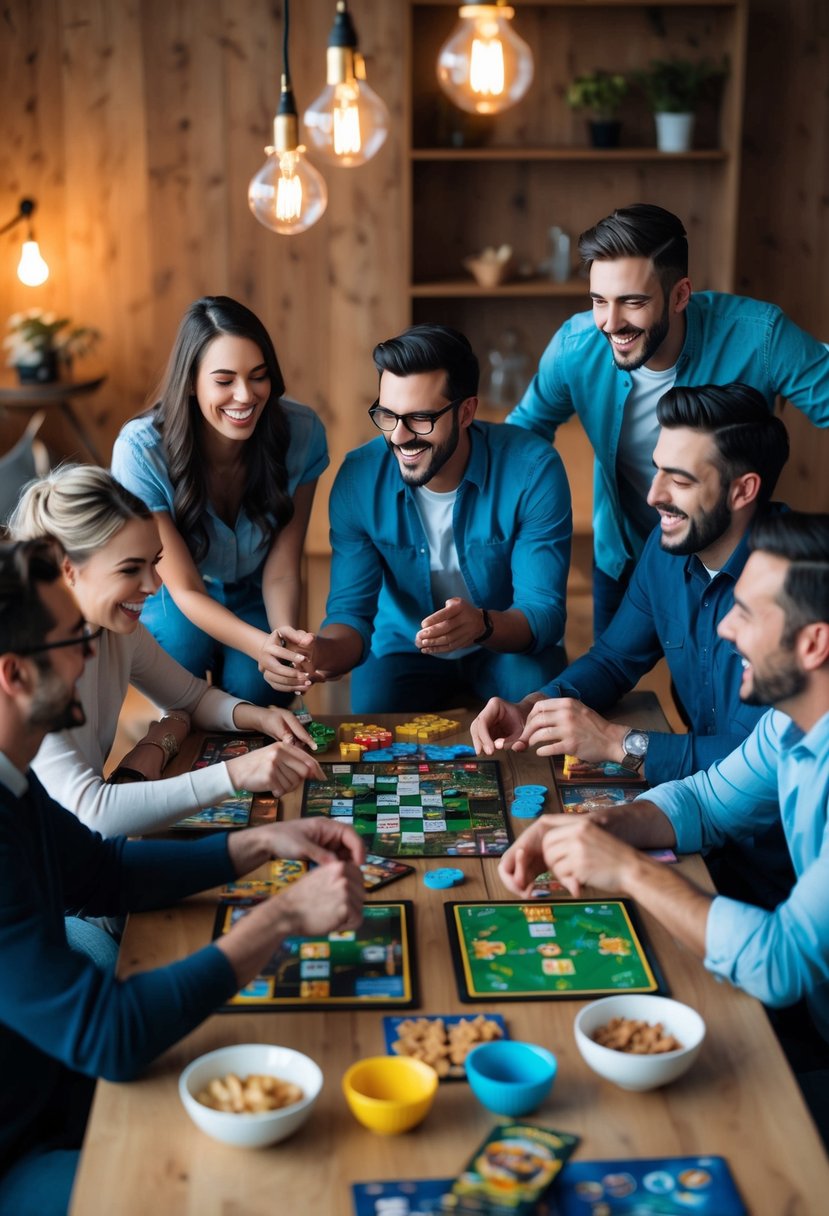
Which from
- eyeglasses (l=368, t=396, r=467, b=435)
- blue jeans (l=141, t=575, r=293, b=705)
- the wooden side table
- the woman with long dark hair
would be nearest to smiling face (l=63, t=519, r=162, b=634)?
the woman with long dark hair

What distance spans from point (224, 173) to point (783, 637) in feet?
12.5

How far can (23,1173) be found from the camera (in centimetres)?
152

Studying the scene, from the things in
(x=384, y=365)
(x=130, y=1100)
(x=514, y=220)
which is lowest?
(x=130, y=1100)

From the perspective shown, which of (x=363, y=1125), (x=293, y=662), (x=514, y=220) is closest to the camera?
(x=363, y=1125)

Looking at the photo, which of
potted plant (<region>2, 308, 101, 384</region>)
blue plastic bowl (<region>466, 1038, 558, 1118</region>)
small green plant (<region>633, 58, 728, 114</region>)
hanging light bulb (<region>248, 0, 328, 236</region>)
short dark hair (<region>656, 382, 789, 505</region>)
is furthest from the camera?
potted plant (<region>2, 308, 101, 384</region>)

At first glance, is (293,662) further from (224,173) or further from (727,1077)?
(224,173)

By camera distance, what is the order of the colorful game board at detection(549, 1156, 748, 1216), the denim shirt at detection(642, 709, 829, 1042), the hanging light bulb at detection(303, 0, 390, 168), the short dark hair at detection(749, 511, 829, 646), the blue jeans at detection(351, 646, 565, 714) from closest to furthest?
the colorful game board at detection(549, 1156, 748, 1216)
the denim shirt at detection(642, 709, 829, 1042)
the short dark hair at detection(749, 511, 829, 646)
the hanging light bulb at detection(303, 0, 390, 168)
the blue jeans at detection(351, 646, 565, 714)

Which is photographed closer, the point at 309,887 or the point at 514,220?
the point at 309,887

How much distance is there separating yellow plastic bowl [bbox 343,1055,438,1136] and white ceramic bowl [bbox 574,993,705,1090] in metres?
Result: 0.18

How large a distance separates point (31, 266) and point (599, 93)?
2.23 meters

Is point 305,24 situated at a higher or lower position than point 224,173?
higher

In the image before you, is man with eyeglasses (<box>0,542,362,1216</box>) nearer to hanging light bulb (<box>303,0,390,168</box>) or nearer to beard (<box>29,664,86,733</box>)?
beard (<box>29,664,86,733</box>)

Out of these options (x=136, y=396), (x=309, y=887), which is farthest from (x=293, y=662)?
(x=136, y=396)

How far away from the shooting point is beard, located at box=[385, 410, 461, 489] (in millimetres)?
2816
